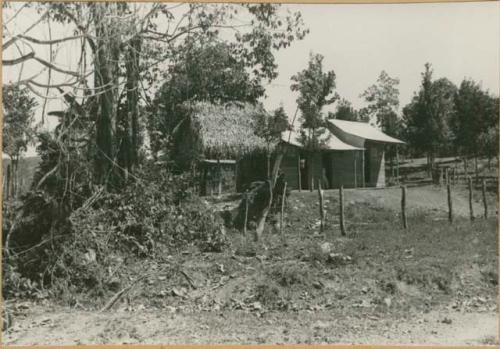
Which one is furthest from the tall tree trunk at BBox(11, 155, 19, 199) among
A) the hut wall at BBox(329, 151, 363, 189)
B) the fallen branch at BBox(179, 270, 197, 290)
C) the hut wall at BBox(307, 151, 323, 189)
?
the hut wall at BBox(329, 151, 363, 189)

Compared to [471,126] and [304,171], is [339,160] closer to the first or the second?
[304,171]

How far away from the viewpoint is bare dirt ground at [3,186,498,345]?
604cm

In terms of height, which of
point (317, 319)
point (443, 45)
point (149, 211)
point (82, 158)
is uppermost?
point (443, 45)

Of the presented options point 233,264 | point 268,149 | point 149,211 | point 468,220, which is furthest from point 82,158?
point 468,220

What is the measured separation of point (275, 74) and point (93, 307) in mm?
5537

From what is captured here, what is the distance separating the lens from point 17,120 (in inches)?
284

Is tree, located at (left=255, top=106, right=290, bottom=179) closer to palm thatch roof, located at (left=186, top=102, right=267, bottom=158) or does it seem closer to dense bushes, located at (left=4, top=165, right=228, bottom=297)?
palm thatch roof, located at (left=186, top=102, right=267, bottom=158)

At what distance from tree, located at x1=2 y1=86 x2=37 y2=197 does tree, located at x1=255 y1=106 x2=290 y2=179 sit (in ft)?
20.5

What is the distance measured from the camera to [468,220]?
12289mm

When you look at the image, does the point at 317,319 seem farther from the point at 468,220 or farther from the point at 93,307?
the point at 468,220

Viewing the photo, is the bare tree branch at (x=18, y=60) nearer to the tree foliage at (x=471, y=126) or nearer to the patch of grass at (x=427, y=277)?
the patch of grass at (x=427, y=277)

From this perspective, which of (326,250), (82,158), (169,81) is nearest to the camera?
(82,158)

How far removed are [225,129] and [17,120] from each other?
897 centimetres

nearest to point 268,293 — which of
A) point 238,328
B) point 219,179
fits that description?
point 238,328
